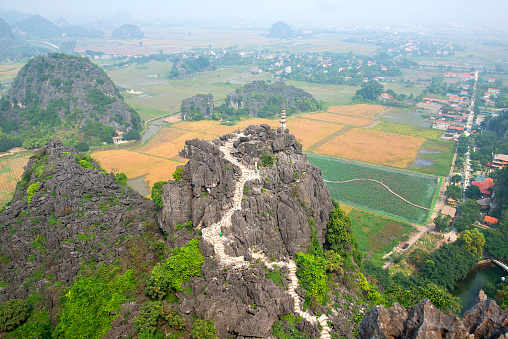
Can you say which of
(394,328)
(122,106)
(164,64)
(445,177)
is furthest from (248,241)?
(164,64)

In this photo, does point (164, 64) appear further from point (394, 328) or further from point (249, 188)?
point (394, 328)

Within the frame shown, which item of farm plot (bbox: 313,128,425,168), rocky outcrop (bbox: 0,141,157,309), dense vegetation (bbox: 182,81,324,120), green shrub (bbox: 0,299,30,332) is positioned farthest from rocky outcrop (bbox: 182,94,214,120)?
green shrub (bbox: 0,299,30,332)

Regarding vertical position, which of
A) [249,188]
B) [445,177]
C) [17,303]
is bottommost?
[445,177]

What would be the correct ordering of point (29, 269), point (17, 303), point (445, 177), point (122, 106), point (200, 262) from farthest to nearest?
point (122, 106), point (445, 177), point (29, 269), point (17, 303), point (200, 262)

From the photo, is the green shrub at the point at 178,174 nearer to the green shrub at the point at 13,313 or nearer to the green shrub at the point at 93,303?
the green shrub at the point at 93,303

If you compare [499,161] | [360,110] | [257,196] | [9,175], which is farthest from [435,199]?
[9,175]

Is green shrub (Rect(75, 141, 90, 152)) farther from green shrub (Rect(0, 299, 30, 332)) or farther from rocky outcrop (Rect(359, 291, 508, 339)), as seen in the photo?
rocky outcrop (Rect(359, 291, 508, 339))

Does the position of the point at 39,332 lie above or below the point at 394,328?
below

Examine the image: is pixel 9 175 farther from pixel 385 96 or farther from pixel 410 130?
pixel 385 96

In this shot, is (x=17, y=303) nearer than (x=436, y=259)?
Yes
